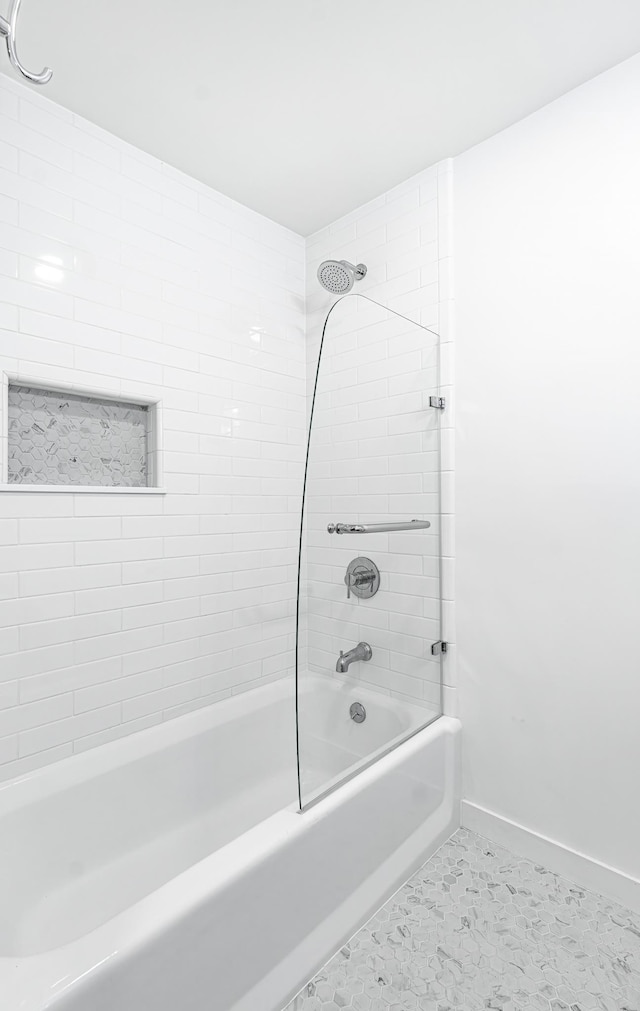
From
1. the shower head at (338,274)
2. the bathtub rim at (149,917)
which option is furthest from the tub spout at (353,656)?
the shower head at (338,274)

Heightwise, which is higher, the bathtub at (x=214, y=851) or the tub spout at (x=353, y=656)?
the tub spout at (x=353, y=656)

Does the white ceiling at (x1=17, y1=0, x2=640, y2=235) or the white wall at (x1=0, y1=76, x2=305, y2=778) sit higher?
the white ceiling at (x1=17, y1=0, x2=640, y2=235)

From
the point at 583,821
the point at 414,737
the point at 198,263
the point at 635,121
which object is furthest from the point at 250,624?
the point at 635,121

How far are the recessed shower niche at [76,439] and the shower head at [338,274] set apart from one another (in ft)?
3.00

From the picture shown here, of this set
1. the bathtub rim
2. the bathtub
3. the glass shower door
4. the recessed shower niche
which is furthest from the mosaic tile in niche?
the bathtub rim

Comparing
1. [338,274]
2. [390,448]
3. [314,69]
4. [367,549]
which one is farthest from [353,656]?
[314,69]

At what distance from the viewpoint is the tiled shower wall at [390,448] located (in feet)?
5.40

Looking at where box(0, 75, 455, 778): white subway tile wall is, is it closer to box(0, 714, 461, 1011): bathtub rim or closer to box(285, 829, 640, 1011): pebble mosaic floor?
box(0, 714, 461, 1011): bathtub rim

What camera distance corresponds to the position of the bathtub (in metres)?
1.08

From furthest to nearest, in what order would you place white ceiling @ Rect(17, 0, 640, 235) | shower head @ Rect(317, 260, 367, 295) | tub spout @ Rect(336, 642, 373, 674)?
1. shower head @ Rect(317, 260, 367, 295)
2. tub spout @ Rect(336, 642, 373, 674)
3. white ceiling @ Rect(17, 0, 640, 235)

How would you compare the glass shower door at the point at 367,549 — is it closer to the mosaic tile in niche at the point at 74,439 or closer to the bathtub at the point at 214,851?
the bathtub at the point at 214,851

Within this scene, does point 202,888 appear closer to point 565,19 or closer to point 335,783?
point 335,783

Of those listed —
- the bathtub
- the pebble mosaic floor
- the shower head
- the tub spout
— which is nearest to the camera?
the bathtub

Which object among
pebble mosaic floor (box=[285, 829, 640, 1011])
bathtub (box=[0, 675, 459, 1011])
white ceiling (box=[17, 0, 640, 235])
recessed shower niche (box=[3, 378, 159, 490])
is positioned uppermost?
white ceiling (box=[17, 0, 640, 235])
